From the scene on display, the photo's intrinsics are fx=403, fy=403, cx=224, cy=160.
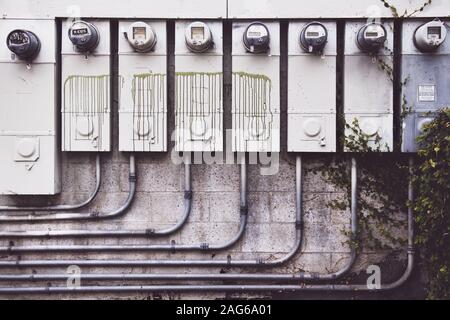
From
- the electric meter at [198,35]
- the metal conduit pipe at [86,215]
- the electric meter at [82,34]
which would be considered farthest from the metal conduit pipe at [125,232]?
the electric meter at [82,34]

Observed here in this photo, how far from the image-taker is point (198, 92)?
376cm

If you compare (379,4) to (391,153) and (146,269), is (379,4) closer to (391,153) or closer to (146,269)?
(391,153)

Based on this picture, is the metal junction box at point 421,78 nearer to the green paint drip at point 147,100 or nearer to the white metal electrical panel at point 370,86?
the white metal electrical panel at point 370,86

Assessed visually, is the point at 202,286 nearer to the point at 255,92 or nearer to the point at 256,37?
the point at 255,92

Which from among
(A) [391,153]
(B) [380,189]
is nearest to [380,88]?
(A) [391,153]

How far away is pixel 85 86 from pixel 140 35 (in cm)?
71

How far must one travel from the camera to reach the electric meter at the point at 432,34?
11.7 feet

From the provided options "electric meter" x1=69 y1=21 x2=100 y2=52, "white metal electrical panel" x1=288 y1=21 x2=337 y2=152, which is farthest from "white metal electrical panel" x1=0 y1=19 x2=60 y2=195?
"white metal electrical panel" x1=288 y1=21 x2=337 y2=152

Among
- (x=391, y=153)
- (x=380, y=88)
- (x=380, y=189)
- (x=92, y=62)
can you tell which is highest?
(x=92, y=62)

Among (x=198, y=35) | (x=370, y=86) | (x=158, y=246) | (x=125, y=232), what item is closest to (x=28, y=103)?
(x=125, y=232)

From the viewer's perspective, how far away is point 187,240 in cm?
396

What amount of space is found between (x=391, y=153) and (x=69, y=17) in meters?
3.29

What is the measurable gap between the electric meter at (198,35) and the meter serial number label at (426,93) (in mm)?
1975

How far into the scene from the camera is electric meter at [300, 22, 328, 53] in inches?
141
